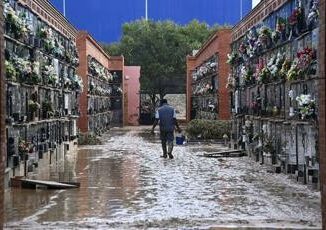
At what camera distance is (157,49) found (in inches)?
1887

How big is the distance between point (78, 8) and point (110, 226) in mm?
44908

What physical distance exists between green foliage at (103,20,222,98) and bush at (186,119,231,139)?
20728 mm

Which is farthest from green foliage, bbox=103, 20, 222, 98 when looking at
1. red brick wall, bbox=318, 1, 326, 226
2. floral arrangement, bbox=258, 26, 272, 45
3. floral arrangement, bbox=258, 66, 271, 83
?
red brick wall, bbox=318, 1, 326, 226

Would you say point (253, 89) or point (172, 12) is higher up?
point (172, 12)

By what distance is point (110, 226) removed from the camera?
27.1 ft

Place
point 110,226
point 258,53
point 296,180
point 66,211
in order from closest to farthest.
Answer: point 110,226
point 66,211
point 296,180
point 258,53

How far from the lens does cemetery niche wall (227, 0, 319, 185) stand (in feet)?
38.7

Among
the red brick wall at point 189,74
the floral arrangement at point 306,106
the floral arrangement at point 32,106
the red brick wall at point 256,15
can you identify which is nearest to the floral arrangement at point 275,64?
the red brick wall at point 256,15

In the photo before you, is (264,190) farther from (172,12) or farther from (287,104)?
(172,12)

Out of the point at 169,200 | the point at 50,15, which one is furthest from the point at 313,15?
the point at 50,15

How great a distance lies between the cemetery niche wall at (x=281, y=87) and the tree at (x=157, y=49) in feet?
86.2

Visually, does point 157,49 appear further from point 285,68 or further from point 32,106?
point 285,68

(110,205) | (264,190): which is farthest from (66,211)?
→ (264,190)

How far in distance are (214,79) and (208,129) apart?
4.35 m
